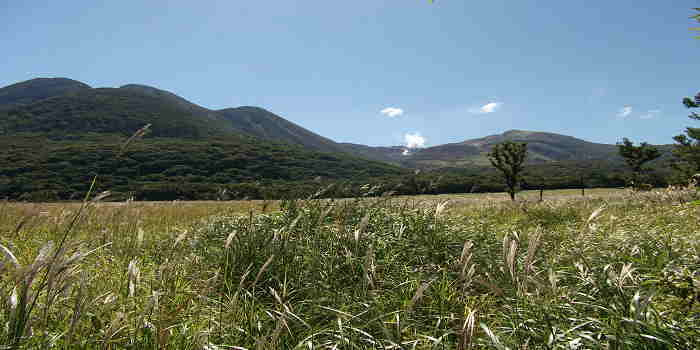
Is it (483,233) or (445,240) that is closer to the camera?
(445,240)

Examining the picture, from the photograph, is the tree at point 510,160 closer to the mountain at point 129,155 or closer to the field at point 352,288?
the mountain at point 129,155

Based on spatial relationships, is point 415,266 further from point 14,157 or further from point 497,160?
point 14,157

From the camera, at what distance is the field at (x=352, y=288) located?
6.53 feet

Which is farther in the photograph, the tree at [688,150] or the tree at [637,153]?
the tree at [637,153]

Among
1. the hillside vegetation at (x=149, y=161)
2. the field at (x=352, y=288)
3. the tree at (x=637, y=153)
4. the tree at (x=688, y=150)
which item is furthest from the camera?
the hillside vegetation at (x=149, y=161)

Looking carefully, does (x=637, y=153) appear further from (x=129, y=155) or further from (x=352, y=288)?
(x=129, y=155)

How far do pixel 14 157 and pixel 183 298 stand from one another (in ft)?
431

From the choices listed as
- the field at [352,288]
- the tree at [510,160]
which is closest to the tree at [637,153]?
the tree at [510,160]

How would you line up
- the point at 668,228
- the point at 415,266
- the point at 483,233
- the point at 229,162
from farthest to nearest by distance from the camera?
1. the point at 229,162
2. the point at 668,228
3. the point at 483,233
4. the point at 415,266

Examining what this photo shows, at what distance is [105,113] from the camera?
175 m

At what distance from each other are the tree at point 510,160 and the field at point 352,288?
41194mm

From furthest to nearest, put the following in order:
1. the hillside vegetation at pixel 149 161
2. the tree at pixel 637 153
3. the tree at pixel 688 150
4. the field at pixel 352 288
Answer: the hillside vegetation at pixel 149 161 → the tree at pixel 637 153 → the tree at pixel 688 150 → the field at pixel 352 288

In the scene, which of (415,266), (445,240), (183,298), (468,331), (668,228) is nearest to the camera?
(468,331)

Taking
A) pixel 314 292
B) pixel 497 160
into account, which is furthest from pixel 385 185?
pixel 497 160
